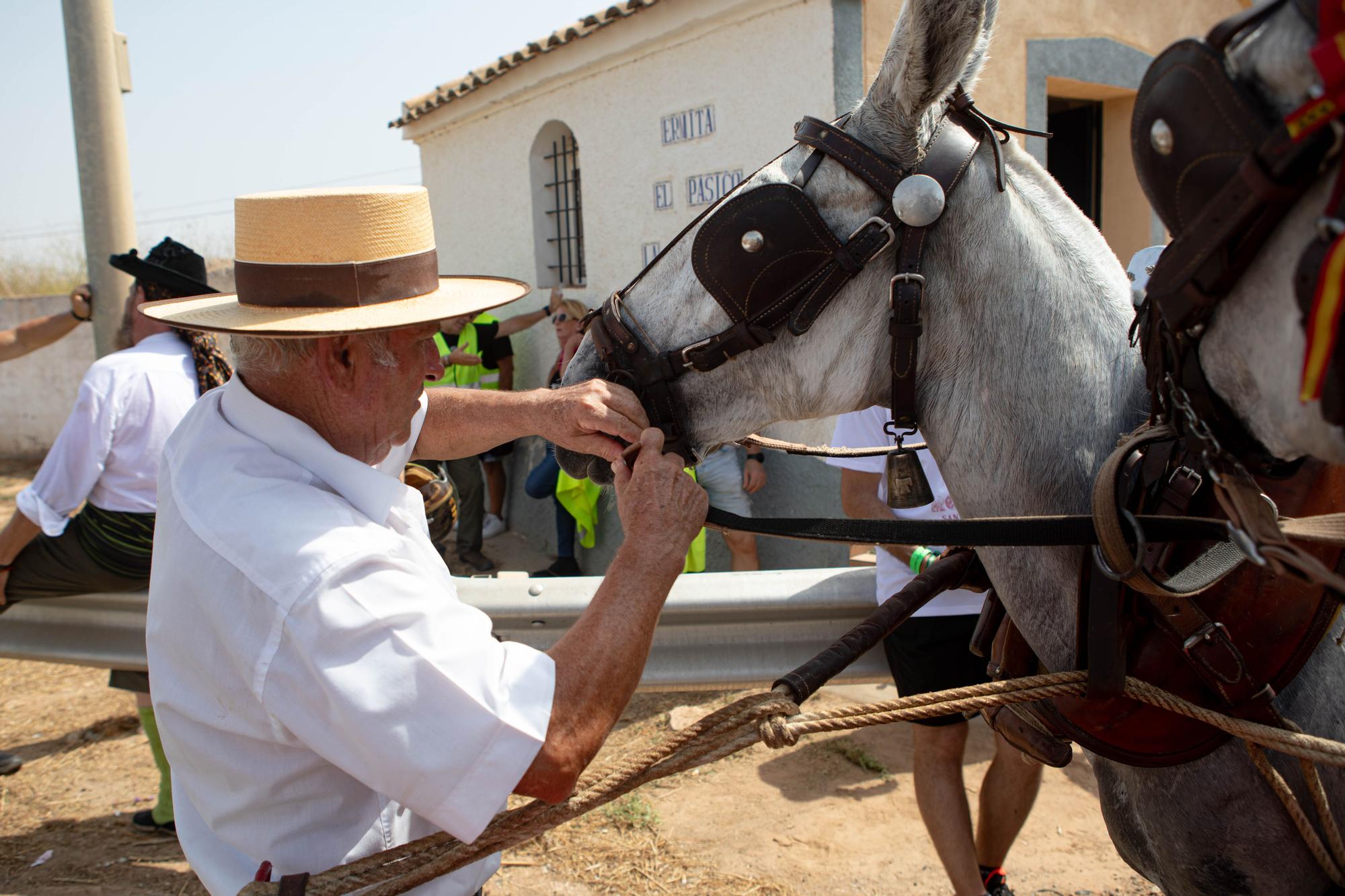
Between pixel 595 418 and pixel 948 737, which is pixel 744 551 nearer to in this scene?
pixel 948 737

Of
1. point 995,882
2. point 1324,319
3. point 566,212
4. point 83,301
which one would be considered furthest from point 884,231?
point 566,212

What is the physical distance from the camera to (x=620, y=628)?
1511mm

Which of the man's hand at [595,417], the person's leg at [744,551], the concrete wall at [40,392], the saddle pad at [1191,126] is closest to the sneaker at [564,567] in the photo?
the person's leg at [744,551]

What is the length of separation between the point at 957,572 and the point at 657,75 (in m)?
5.52

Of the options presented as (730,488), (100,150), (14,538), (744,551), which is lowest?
(744,551)

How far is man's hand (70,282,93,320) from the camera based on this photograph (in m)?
4.97

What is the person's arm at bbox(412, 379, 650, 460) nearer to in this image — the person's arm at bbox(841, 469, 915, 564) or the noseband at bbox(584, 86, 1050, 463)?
the noseband at bbox(584, 86, 1050, 463)

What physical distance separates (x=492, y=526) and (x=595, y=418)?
7.26 m

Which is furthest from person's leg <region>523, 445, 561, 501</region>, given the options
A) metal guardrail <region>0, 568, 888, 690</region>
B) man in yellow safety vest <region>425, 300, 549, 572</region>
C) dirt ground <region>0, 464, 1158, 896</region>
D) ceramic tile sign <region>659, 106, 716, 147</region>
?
metal guardrail <region>0, 568, 888, 690</region>

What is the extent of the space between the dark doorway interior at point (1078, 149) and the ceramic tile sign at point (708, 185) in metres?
2.61

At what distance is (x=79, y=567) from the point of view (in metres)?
3.63

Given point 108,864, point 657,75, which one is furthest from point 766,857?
point 657,75

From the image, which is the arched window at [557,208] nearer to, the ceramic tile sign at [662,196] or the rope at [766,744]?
the ceramic tile sign at [662,196]

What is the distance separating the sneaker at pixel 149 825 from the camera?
3.86m
